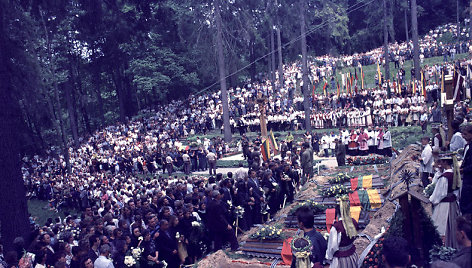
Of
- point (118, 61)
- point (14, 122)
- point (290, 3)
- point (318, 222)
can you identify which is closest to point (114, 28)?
point (14, 122)

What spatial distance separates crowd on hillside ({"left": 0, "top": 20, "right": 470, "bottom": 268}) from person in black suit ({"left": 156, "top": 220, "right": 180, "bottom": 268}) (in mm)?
21

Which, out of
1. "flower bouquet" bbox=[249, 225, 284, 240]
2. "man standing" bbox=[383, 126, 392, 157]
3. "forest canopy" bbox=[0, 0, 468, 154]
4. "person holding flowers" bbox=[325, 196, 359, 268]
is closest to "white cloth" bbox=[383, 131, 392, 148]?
"man standing" bbox=[383, 126, 392, 157]

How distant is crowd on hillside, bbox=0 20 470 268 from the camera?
8.42 meters

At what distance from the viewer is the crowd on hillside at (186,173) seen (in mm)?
8422

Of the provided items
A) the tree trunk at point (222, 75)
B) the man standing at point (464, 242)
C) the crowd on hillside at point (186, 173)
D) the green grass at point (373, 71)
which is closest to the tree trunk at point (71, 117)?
the crowd on hillside at point (186, 173)

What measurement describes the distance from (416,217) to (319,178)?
9388 mm

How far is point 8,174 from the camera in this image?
37.1ft

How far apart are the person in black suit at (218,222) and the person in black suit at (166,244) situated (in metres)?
1.28

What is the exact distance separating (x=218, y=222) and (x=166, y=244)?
1513mm

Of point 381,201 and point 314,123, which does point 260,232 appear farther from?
point 314,123

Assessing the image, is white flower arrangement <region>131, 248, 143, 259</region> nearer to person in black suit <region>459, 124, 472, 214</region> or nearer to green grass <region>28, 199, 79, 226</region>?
person in black suit <region>459, 124, 472, 214</region>

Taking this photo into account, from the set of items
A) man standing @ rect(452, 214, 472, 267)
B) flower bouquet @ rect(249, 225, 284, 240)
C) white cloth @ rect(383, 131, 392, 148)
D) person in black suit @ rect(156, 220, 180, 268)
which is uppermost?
white cloth @ rect(383, 131, 392, 148)

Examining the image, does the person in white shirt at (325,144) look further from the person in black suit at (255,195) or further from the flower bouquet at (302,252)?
the flower bouquet at (302,252)

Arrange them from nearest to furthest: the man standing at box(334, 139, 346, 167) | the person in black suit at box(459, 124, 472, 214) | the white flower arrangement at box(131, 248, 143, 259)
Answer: the person in black suit at box(459, 124, 472, 214) → the white flower arrangement at box(131, 248, 143, 259) → the man standing at box(334, 139, 346, 167)
